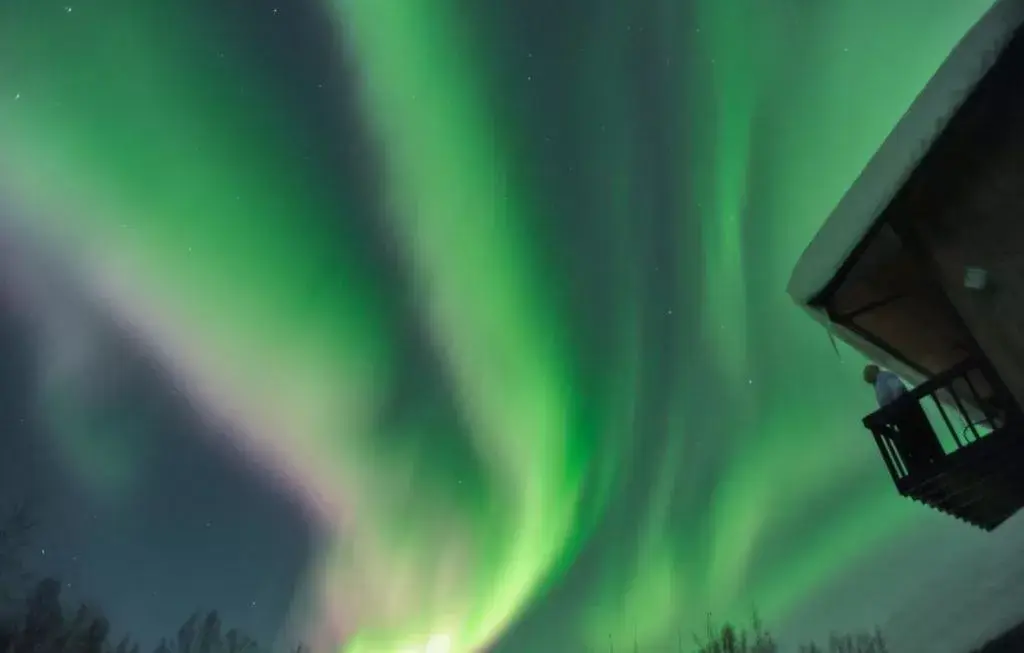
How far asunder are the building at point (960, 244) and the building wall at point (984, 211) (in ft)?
0.04

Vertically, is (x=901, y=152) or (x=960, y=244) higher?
(x=901, y=152)

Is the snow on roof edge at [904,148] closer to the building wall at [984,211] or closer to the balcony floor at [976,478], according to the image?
the building wall at [984,211]

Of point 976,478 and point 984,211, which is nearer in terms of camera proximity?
point 984,211

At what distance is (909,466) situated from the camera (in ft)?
22.1

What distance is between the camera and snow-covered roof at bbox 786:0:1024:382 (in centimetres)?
582

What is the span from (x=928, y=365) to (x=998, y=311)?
10.4 feet

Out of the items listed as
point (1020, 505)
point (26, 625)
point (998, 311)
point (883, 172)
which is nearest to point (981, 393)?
point (1020, 505)

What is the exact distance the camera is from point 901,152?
6.57 meters

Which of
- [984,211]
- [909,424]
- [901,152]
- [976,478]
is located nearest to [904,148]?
[901,152]

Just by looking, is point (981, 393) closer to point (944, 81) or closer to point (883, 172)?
point (883, 172)

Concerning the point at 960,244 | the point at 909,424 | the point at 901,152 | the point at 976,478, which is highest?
the point at 901,152

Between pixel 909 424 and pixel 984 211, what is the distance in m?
2.58

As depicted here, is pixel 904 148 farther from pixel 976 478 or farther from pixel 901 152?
pixel 976 478

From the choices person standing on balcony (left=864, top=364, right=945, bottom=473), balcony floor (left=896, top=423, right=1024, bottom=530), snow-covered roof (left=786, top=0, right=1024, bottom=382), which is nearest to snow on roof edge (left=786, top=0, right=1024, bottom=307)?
snow-covered roof (left=786, top=0, right=1024, bottom=382)
